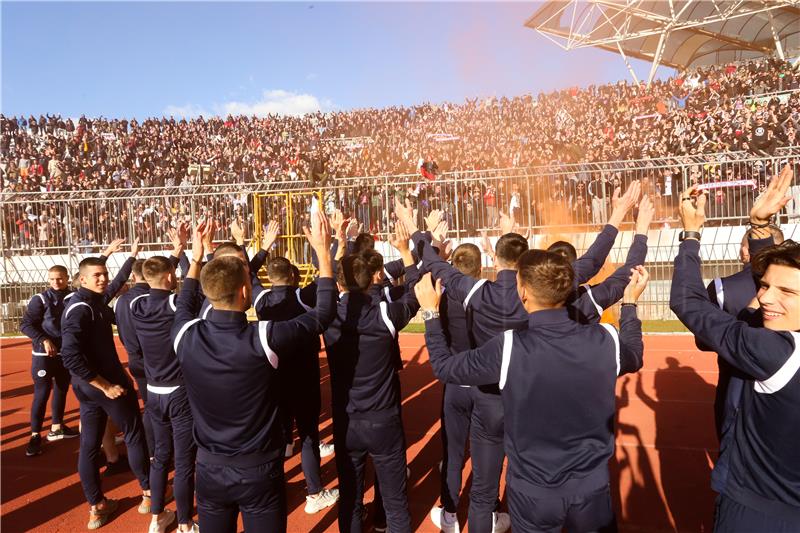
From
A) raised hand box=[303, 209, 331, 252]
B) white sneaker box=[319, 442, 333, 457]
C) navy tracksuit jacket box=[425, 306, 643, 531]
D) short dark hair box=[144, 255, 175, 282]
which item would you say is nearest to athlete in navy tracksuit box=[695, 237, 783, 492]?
navy tracksuit jacket box=[425, 306, 643, 531]

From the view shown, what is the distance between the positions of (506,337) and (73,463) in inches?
223

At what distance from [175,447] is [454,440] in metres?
2.07

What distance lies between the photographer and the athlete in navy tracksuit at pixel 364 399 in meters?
3.73

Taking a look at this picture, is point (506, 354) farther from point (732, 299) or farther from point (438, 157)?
point (438, 157)

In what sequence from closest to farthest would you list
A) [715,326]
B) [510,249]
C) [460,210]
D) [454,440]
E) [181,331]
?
[715,326]
[181,331]
[510,249]
[454,440]
[460,210]

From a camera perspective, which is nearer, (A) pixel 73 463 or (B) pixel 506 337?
(B) pixel 506 337

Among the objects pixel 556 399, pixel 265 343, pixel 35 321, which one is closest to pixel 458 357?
pixel 556 399

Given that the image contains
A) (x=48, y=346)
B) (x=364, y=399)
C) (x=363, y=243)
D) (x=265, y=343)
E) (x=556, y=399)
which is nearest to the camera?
(x=556, y=399)

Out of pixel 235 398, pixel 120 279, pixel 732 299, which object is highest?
pixel 120 279

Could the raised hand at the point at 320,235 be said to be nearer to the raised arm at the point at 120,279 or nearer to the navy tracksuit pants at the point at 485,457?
the navy tracksuit pants at the point at 485,457

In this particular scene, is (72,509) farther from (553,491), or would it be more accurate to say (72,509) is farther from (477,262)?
(553,491)

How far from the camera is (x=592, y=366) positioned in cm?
259

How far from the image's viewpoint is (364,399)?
3738mm

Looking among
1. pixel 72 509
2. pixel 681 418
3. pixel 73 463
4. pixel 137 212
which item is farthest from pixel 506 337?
pixel 137 212
